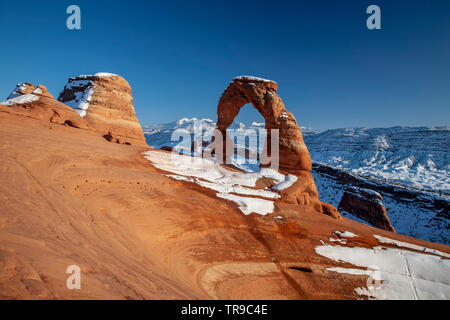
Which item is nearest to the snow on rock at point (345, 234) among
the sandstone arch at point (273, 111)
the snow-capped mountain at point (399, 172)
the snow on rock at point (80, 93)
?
the sandstone arch at point (273, 111)

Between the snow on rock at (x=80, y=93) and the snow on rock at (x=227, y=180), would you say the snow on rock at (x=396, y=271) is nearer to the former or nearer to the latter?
the snow on rock at (x=227, y=180)

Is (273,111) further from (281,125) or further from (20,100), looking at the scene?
(20,100)

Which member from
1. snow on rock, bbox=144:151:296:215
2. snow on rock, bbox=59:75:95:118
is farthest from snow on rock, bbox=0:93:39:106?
snow on rock, bbox=144:151:296:215

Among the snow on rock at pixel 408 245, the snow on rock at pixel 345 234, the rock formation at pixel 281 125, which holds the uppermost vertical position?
the rock formation at pixel 281 125

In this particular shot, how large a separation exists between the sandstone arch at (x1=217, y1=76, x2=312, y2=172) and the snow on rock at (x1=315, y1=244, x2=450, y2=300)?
7663 mm

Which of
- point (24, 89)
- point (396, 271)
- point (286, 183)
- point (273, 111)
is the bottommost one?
point (396, 271)

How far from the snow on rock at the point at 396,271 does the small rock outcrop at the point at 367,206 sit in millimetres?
20619

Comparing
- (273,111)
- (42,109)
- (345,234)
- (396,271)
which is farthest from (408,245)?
(42,109)

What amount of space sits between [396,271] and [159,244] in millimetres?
6879

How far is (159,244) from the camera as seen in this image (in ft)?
16.4

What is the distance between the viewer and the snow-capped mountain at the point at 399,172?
93.8ft
